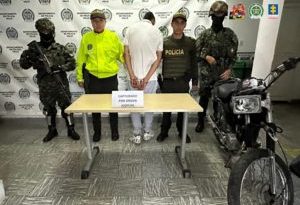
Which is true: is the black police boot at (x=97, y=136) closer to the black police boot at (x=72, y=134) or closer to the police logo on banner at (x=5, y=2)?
the black police boot at (x=72, y=134)

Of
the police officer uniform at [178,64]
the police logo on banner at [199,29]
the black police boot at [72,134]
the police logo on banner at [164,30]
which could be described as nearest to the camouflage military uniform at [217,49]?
the police officer uniform at [178,64]

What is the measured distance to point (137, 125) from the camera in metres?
3.16

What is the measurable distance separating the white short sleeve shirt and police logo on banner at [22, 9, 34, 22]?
159 centimetres

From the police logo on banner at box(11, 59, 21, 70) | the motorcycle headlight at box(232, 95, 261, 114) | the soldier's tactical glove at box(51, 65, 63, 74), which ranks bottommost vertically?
the police logo on banner at box(11, 59, 21, 70)

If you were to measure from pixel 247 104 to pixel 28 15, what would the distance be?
325cm

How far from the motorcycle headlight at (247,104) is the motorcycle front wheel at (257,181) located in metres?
0.26

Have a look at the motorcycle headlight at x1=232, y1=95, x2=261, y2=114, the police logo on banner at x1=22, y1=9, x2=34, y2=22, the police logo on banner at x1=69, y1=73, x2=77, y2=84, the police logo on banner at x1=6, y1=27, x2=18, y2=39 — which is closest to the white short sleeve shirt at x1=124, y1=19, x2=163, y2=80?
the police logo on banner at x1=69, y1=73, x2=77, y2=84

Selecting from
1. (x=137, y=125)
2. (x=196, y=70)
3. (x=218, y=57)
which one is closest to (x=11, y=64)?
(x=137, y=125)

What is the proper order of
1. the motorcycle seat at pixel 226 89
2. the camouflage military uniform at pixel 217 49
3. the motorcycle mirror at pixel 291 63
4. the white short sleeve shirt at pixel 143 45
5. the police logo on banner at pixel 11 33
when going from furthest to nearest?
the police logo on banner at pixel 11 33
the camouflage military uniform at pixel 217 49
the white short sleeve shirt at pixel 143 45
the motorcycle seat at pixel 226 89
the motorcycle mirror at pixel 291 63

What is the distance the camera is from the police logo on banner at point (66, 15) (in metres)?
3.56

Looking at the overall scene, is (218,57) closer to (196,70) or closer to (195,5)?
(196,70)

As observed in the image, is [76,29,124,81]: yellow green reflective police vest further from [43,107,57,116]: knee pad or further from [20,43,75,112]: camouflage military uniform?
[43,107,57,116]: knee pad

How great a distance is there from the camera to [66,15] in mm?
3572

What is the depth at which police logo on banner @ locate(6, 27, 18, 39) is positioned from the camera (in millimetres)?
3631
